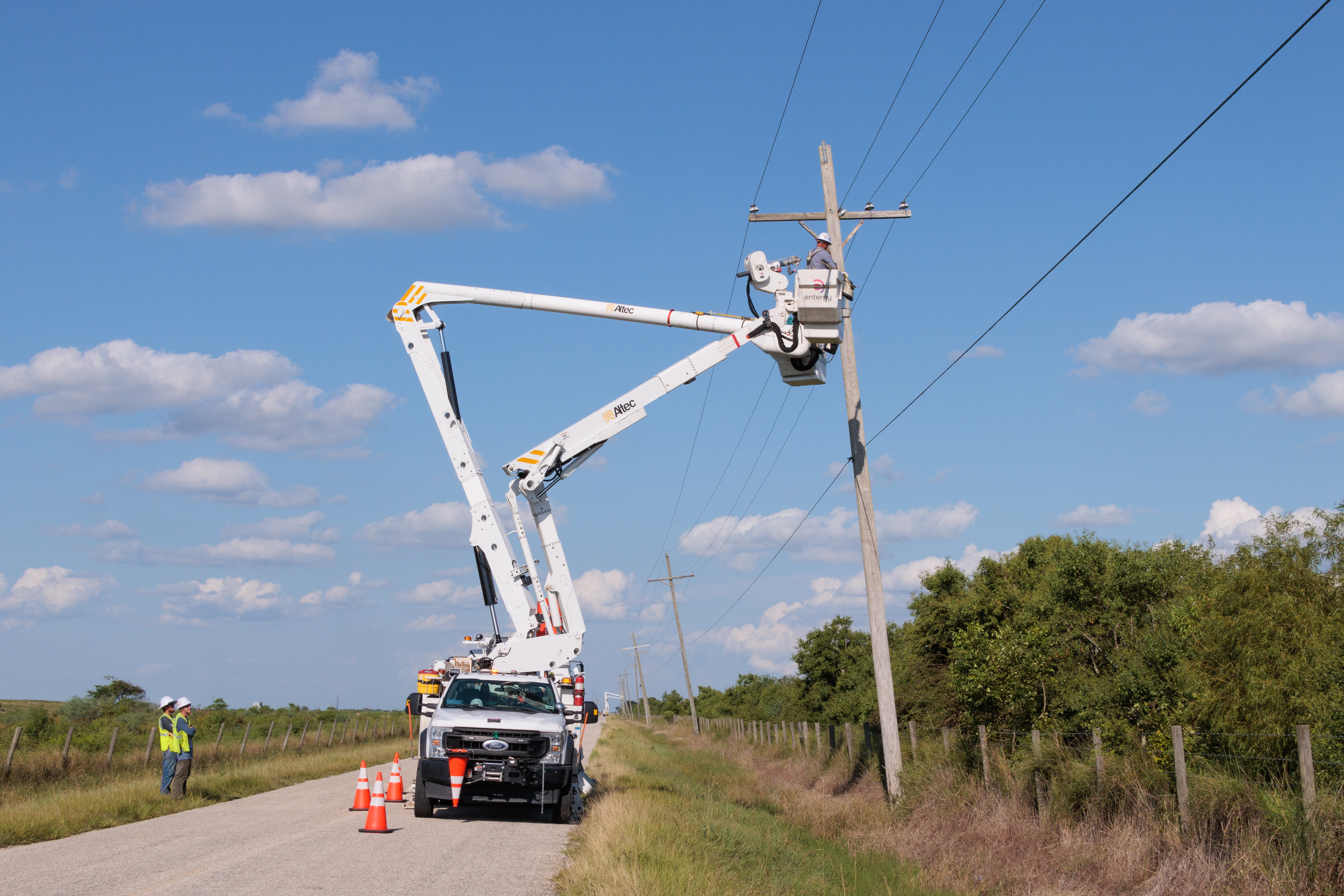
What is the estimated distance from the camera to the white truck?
55.4 feet

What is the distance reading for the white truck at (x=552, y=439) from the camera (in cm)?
1689

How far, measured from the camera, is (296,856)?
1134cm

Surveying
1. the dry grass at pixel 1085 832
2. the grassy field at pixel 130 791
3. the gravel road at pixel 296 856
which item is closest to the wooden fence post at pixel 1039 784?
the dry grass at pixel 1085 832

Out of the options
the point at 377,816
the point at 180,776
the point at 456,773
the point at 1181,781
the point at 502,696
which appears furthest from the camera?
the point at 180,776

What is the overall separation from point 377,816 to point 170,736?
5.73 metres

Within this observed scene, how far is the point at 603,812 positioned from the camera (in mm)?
14883

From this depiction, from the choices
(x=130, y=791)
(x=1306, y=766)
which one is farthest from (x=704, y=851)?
(x=130, y=791)

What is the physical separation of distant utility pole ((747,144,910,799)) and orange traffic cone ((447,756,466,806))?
7269 millimetres

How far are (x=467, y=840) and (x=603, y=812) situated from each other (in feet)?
7.80

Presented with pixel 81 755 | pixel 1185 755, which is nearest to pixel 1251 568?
pixel 1185 755

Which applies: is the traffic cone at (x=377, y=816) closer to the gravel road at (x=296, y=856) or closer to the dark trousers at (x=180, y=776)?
the gravel road at (x=296, y=856)

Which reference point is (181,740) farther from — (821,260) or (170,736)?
(821,260)

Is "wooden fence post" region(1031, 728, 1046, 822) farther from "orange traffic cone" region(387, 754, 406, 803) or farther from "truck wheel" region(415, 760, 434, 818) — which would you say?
"orange traffic cone" region(387, 754, 406, 803)

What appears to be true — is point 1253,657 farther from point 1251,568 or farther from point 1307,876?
point 1307,876
